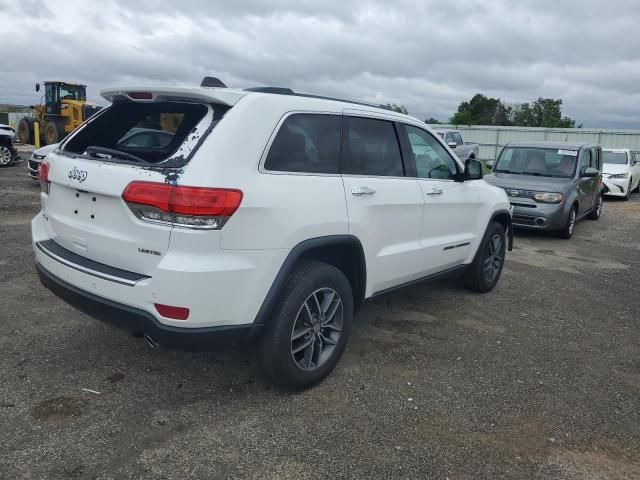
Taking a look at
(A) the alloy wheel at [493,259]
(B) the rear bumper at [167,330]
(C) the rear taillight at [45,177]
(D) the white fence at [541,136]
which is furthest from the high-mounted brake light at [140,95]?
(D) the white fence at [541,136]

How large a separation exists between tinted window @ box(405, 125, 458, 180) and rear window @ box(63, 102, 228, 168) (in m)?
1.96

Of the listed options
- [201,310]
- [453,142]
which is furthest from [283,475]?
[453,142]

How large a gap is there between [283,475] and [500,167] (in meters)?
8.87

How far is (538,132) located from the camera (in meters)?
29.5

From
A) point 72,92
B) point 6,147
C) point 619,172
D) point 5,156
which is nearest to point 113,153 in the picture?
point 6,147

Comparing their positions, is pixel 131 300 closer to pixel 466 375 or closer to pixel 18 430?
pixel 18 430

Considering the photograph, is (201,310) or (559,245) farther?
(559,245)

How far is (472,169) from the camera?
16.5 feet

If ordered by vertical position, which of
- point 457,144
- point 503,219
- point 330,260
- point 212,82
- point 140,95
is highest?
point 457,144

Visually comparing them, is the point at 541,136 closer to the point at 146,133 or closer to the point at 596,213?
the point at 596,213

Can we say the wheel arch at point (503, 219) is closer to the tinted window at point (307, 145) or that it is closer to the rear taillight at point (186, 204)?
the tinted window at point (307, 145)

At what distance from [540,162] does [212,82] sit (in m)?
8.23

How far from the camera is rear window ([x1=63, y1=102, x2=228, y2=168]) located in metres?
2.98

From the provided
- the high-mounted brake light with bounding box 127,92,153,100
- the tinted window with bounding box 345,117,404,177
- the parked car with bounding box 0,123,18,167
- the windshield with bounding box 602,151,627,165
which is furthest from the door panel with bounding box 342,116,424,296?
the windshield with bounding box 602,151,627,165
